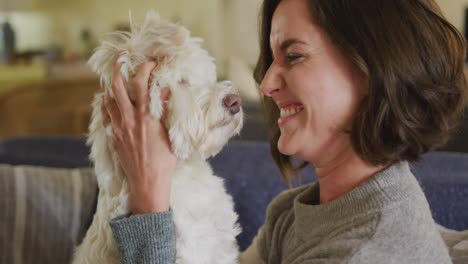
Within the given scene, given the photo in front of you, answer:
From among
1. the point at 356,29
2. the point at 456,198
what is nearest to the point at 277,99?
the point at 356,29

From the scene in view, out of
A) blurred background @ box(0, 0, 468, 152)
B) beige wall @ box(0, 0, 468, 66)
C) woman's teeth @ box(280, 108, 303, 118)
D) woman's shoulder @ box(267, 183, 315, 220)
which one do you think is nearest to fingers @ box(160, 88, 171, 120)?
woman's teeth @ box(280, 108, 303, 118)

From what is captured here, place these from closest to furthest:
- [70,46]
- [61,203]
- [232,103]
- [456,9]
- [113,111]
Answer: [113,111]
[232,103]
[61,203]
[456,9]
[70,46]

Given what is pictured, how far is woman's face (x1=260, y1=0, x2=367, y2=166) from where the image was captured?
97 centimetres

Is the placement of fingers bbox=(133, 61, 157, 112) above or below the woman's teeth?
above

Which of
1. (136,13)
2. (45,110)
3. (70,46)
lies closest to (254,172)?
(45,110)

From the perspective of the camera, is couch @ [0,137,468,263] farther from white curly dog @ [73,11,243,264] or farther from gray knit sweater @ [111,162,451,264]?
gray knit sweater @ [111,162,451,264]

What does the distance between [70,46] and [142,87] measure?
19.2 feet

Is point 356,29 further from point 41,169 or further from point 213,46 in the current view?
point 213,46

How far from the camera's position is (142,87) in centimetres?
108

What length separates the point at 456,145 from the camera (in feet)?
6.68

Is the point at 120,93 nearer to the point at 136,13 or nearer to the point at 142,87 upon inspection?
the point at 142,87

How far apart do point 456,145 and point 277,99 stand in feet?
4.02

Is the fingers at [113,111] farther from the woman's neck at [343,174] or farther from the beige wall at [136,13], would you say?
the beige wall at [136,13]

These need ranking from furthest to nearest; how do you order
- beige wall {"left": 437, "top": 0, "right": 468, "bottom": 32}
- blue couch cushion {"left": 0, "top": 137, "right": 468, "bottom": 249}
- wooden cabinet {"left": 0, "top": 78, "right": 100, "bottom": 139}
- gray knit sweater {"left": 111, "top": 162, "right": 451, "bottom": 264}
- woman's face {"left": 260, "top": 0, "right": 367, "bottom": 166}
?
wooden cabinet {"left": 0, "top": 78, "right": 100, "bottom": 139} → beige wall {"left": 437, "top": 0, "right": 468, "bottom": 32} → blue couch cushion {"left": 0, "top": 137, "right": 468, "bottom": 249} → woman's face {"left": 260, "top": 0, "right": 367, "bottom": 166} → gray knit sweater {"left": 111, "top": 162, "right": 451, "bottom": 264}
